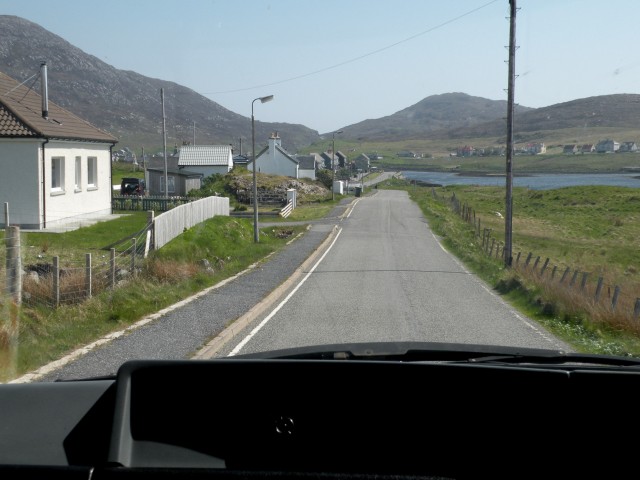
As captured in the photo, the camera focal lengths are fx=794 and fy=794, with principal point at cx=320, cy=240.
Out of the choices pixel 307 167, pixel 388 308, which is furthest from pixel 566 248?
pixel 307 167

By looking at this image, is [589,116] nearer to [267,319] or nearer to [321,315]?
[321,315]

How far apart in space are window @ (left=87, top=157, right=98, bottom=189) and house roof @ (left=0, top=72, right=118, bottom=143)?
106 cm

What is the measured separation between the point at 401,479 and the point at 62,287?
45.2 ft

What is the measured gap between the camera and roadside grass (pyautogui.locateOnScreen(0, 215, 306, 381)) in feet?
36.5

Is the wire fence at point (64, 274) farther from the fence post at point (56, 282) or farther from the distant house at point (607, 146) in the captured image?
the distant house at point (607, 146)

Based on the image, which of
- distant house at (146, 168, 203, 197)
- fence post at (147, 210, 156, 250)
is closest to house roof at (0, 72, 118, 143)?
fence post at (147, 210, 156, 250)

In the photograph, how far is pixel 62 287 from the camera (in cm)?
1520

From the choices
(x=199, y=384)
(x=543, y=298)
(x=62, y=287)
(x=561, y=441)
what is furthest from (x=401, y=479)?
(x=543, y=298)

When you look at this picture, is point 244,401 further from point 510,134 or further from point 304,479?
point 510,134

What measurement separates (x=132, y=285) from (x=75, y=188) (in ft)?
59.9

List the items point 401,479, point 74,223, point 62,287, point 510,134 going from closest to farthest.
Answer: point 401,479 < point 62,287 < point 510,134 < point 74,223

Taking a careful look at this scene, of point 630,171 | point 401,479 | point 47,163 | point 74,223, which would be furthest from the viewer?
point 630,171

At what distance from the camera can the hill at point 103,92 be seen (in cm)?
13025

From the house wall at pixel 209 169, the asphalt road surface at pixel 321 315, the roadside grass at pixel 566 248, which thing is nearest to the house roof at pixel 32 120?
the asphalt road surface at pixel 321 315
